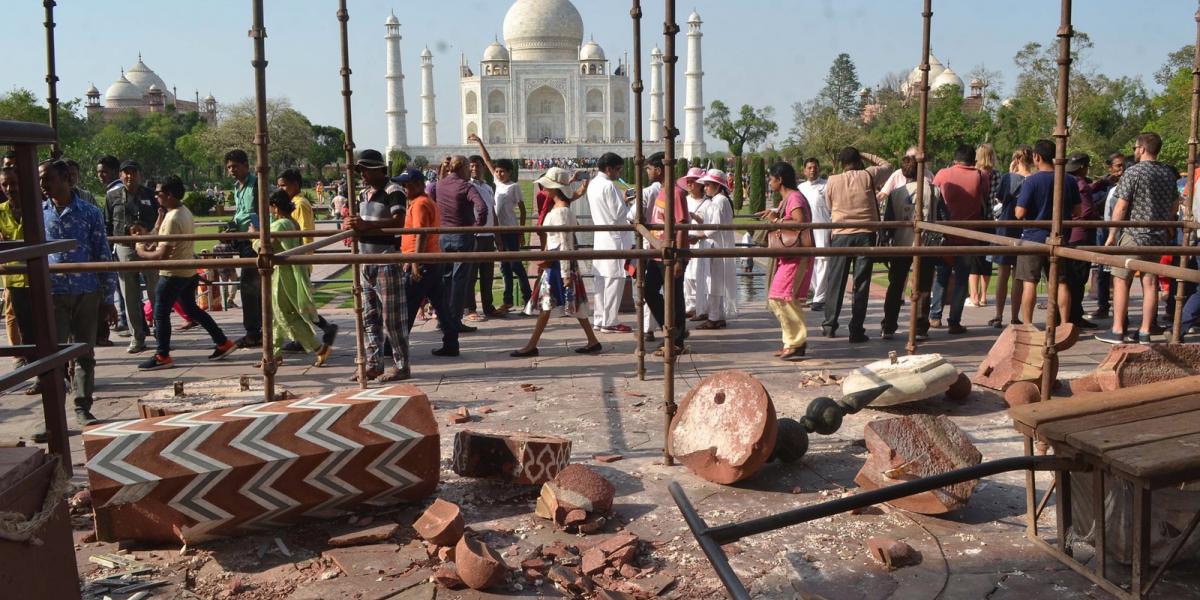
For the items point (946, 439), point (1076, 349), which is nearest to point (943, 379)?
point (946, 439)

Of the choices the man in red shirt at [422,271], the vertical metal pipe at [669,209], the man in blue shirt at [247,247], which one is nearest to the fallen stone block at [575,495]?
the vertical metal pipe at [669,209]

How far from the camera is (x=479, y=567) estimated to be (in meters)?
3.32

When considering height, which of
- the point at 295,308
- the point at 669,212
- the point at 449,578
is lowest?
the point at 449,578

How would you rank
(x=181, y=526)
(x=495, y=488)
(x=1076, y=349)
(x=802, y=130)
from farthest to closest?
(x=802, y=130)
(x=1076, y=349)
(x=495, y=488)
(x=181, y=526)

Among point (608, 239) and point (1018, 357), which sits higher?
point (608, 239)

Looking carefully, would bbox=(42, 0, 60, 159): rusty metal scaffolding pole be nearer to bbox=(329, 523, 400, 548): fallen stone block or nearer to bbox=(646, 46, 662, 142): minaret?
bbox=(329, 523, 400, 548): fallen stone block

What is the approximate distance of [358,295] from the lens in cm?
626

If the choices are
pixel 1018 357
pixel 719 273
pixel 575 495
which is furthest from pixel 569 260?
pixel 1018 357

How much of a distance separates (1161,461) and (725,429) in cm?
180

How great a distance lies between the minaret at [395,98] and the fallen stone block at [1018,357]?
69.5 m

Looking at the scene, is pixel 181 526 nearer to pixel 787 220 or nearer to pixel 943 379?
pixel 943 379

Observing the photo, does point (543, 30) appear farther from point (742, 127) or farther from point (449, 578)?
point (449, 578)

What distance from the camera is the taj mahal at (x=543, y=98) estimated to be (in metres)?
76.1

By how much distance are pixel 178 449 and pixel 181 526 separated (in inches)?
11.3
